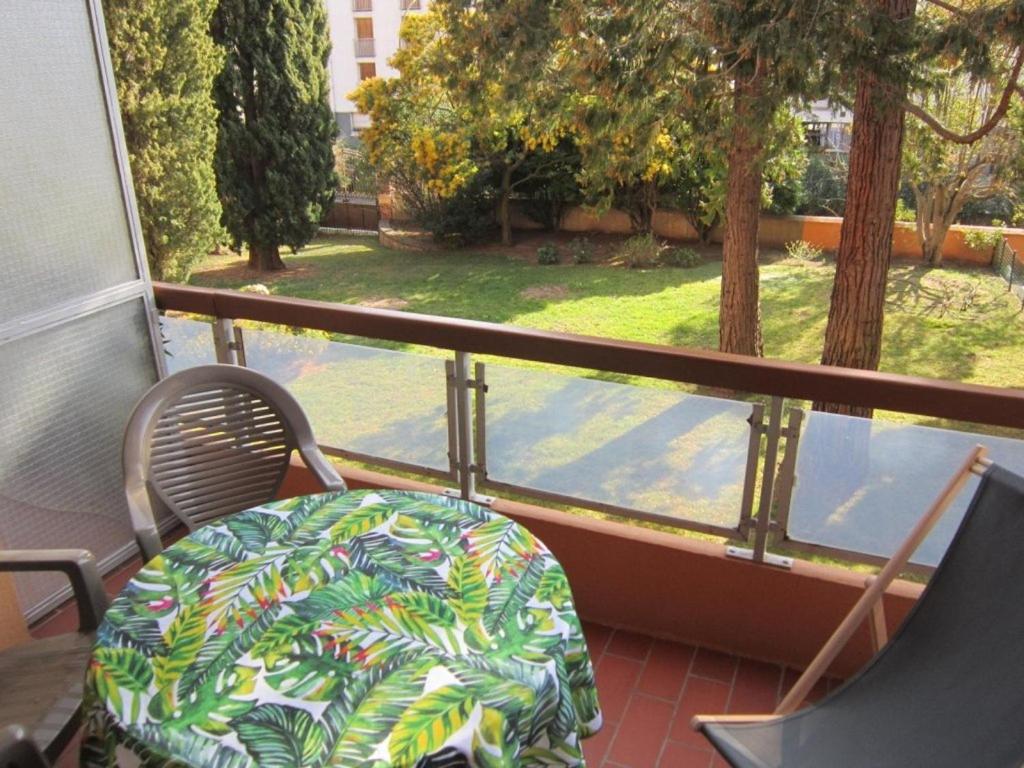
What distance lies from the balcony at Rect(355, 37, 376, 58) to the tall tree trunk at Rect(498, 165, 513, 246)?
43.3 feet

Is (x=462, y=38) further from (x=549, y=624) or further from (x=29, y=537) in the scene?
(x=549, y=624)

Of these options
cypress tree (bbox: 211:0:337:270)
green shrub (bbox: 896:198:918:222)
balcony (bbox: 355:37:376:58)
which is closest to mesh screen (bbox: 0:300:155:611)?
cypress tree (bbox: 211:0:337:270)

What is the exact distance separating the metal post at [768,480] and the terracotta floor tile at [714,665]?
0.36 meters

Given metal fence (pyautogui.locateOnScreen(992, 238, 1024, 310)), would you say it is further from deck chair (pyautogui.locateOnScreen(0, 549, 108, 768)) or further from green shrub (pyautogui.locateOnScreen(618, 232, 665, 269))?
deck chair (pyautogui.locateOnScreen(0, 549, 108, 768))

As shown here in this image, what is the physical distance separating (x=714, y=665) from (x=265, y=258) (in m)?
14.1

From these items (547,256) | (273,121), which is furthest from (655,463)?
(273,121)

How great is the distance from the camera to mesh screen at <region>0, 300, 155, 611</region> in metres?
2.76

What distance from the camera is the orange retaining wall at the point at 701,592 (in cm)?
253

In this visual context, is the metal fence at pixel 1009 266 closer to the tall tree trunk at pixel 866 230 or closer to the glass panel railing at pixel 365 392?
the tall tree trunk at pixel 866 230

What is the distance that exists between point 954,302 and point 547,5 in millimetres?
7387

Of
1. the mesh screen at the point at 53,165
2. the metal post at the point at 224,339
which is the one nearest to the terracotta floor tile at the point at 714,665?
the metal post at the point at 224,339

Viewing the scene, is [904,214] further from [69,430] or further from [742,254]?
[69,430]

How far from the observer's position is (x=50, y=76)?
270cm

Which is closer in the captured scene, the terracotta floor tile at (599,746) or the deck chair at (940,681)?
the deck chair at (940,681)
